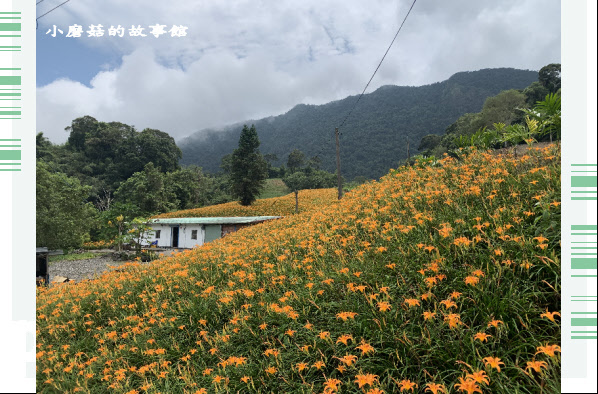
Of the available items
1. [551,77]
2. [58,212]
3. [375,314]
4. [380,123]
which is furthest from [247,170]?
[380,123]

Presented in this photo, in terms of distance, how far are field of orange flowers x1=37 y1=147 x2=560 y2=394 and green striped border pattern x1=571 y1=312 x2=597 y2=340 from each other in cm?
45

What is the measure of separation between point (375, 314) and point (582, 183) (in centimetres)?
179

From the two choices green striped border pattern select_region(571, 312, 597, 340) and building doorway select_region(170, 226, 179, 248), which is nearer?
green striped border pattern select_region(571, 312, 597, 340)

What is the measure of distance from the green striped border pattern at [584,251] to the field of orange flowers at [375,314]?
62cm

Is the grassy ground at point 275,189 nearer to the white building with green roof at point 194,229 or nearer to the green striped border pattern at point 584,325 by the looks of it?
the white building with green roof at point 194,229

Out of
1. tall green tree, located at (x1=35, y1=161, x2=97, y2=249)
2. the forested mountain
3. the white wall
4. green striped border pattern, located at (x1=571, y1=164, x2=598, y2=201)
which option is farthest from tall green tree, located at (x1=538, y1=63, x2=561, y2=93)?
tall green tree, located at (x1=35, y1=161, x2=97, y2=249)

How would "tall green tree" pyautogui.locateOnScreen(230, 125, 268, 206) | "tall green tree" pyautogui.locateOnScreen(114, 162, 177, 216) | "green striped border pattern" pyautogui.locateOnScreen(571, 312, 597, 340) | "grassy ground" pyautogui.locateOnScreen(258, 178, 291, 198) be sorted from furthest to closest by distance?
1. "grassy ground" pyautogui.locateOnScreen(258, 178, 291, 198)
2. "tall green tree" pyautogui.locateOnScreen(114, 162, 177, 216)
3. "tall green tree" pyautogui.locateOnScreen(230, 125, 268, 206)
4. "green striped border pattern" pyautogui.locateOnScreen(571, 312, 597, 340)

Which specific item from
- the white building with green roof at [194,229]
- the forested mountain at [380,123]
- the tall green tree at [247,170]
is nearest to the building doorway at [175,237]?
the white building with green roof at [194,229]

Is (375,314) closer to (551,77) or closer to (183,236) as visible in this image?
(183,236)

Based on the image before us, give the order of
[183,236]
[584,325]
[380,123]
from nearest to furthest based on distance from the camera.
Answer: [584,325] → [183,236] → [380,123]

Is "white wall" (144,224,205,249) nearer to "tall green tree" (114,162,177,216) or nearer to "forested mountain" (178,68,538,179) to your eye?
"tall green tree" (114,162,177,216)

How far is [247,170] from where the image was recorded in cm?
3494

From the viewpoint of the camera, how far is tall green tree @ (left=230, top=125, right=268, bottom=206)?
113 feet

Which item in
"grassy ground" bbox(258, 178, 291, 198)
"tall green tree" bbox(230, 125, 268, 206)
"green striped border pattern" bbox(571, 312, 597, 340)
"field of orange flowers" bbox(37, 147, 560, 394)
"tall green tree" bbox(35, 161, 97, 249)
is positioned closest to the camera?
"green striped border pattern" bbox(571, 312, 597, 340)
